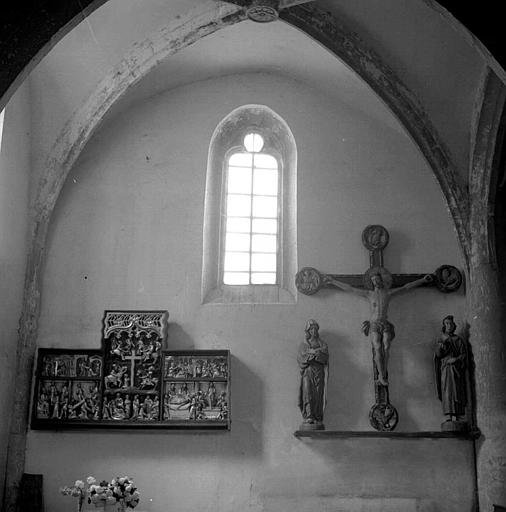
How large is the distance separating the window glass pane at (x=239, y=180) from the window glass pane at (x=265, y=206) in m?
0.19

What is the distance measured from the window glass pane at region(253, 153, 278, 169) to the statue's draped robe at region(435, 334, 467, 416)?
339cm

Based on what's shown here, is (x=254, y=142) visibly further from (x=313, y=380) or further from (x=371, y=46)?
(x=313, y=380)

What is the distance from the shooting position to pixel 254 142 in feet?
39.5

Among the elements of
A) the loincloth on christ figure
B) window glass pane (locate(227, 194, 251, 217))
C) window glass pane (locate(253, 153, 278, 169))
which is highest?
window glass pane (locate(253, 153, 278, 169))

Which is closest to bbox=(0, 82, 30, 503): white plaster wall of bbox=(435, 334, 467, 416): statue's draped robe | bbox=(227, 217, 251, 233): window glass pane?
bbox=(227, 217, 251, 233): window glass pane

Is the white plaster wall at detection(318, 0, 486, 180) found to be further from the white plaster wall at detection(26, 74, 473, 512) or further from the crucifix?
the crucifix

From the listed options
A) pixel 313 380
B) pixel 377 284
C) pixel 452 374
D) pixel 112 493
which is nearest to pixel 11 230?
pixel 112 493

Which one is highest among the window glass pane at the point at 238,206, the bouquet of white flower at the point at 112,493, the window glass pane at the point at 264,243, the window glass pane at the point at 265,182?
the window glass pane at the point at 265,182

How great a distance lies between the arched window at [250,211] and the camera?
11.3m

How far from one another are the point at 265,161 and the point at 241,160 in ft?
1.09

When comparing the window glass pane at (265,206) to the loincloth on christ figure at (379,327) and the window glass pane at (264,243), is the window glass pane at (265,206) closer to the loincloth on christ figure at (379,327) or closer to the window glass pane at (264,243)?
the window glass pane at (264,243)

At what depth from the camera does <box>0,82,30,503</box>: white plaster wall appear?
10.0 m

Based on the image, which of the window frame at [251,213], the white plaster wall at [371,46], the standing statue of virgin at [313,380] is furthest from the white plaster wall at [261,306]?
the white plaster wall at [371,46]

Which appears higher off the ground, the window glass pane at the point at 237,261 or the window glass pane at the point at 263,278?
the window glass pane at the point at 237,261
